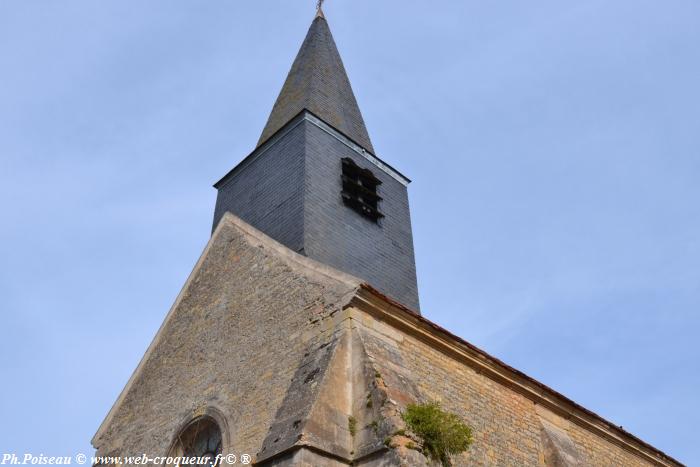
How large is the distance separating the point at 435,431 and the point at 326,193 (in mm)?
4961

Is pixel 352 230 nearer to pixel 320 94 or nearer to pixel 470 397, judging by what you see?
pixel 470 397

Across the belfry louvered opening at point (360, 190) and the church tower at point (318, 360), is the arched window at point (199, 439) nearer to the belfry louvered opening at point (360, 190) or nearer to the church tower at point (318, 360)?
the church tower at point (318, 360)

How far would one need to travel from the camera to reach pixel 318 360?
22.2 ft

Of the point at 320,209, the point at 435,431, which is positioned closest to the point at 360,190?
the point at 320,209

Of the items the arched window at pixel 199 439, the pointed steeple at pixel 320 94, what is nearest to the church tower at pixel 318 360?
the arched window at pixel 199 439

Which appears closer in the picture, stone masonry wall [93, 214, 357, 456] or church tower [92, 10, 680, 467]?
church tower [92, 10, 680, 467]

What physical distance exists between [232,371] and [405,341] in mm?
1991

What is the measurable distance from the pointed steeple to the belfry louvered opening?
31.1 inches

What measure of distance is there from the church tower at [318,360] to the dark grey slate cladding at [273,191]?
29mm

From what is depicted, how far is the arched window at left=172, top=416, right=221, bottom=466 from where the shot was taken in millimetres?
7797

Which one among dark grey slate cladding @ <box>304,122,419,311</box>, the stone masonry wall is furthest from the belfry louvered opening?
the stone masonry wall

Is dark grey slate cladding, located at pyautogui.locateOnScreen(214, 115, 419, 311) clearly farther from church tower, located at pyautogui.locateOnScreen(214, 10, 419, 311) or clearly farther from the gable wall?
the gable wall

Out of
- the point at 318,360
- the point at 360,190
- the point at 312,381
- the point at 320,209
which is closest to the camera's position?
the point at 312,381

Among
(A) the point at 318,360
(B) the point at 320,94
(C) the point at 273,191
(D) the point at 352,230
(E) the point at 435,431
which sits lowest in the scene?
(E) the point at 435,431
